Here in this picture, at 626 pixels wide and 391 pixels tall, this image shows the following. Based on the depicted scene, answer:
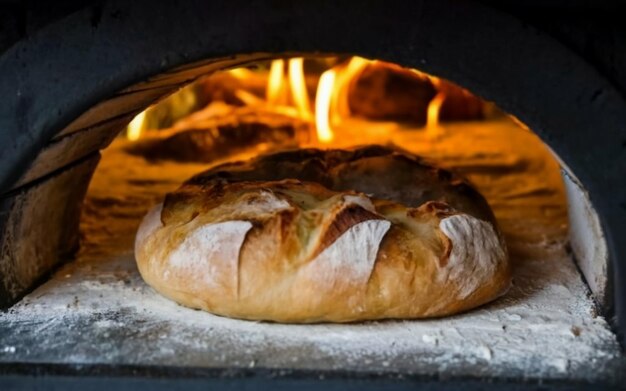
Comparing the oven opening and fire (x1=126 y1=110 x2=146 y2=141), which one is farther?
fire (x1=126 y1=110 x2=146 y2=141)

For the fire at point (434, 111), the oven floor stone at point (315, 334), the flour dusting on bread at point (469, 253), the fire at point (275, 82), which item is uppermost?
the fire at point (275, 82)

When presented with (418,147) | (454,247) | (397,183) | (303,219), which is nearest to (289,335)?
(303,219)

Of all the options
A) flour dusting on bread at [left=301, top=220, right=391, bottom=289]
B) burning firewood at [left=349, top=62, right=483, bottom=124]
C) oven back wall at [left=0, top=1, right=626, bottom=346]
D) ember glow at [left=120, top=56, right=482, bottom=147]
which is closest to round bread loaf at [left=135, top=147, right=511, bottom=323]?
flour dusting on bread at [left=301, top=220, right=391, bottom=289]

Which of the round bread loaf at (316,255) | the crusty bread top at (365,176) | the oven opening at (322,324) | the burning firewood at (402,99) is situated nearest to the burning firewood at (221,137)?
the oven opening at (322,324)

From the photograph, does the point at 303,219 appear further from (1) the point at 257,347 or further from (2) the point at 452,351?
(2) the point at 452,351

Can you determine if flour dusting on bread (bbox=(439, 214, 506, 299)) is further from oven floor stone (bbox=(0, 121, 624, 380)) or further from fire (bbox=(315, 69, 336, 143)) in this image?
fire (bbox=(315, 69, 336, 143))

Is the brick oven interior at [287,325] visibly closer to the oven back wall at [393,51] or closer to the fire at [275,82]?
Answer: the oven back wall at [393,51]

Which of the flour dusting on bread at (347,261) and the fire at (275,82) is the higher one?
the fire at (275,82)
